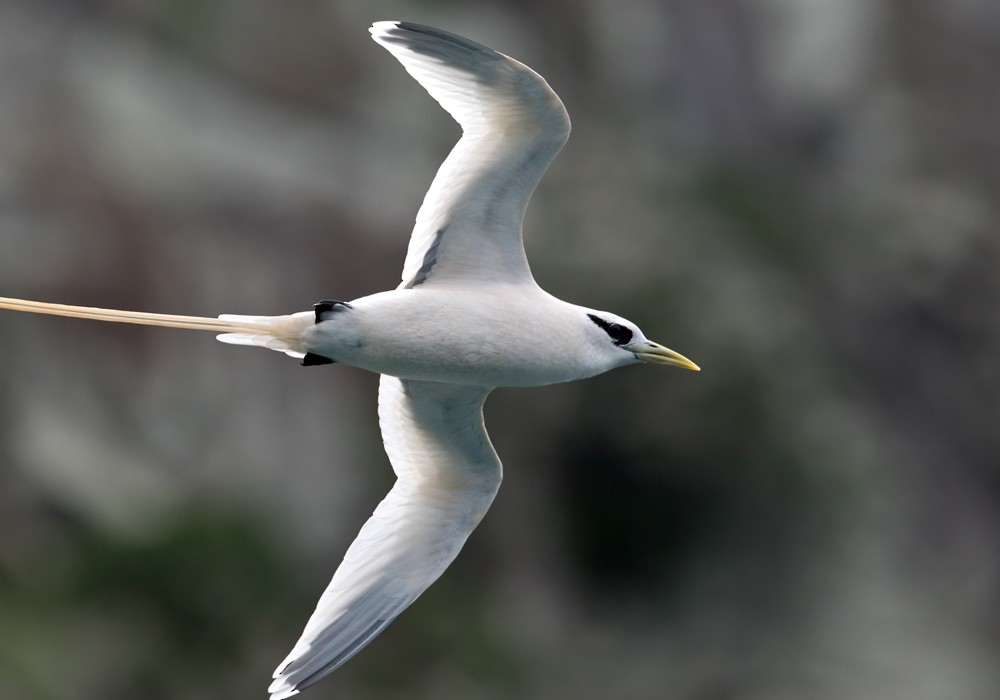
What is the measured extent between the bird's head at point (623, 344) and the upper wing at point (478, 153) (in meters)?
0.48

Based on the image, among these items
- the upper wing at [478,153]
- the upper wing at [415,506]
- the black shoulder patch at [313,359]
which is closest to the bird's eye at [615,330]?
the upper wing at [478,153]

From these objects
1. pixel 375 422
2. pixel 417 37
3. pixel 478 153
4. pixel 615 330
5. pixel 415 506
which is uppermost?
pixel 417 37

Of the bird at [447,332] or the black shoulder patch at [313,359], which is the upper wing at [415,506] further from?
the black shoulder patch at [313,359]

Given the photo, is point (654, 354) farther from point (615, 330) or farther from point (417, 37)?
point (417, 37)

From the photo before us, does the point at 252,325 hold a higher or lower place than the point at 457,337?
lower

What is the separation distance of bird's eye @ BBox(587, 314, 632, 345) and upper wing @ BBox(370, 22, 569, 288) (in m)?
0.44

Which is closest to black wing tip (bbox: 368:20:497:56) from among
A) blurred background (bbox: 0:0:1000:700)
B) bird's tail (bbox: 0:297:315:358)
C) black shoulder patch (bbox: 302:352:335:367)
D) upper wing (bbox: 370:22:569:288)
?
upper wing (bbox: 370:22:569:288)

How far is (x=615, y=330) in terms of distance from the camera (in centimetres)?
A: 727

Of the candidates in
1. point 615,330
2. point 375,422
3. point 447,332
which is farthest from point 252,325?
point 375,422

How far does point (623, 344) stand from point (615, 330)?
0.34ft

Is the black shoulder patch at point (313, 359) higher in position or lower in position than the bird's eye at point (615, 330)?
lower

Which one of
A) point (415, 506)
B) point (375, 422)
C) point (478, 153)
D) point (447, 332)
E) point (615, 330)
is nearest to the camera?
point (447, 332)

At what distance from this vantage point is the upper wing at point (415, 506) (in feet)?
24.5

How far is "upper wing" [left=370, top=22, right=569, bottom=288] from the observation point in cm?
686
